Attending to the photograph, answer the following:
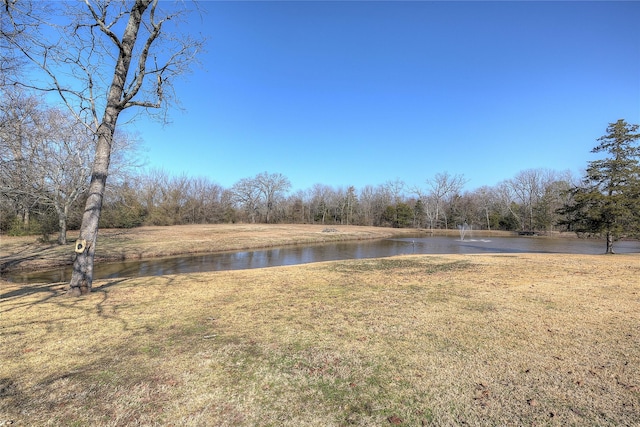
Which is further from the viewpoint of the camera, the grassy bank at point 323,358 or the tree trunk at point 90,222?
the tree trunk at point 90,222

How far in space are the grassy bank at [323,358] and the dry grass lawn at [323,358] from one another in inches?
0.6

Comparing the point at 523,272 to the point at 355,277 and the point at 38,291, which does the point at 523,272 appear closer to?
the point at 355,277

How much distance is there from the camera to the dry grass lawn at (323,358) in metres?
2.44

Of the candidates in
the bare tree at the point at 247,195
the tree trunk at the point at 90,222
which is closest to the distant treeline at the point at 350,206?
the bare tree at the point at 247,195

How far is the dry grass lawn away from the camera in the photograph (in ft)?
8.02

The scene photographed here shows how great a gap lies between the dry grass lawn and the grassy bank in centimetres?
2

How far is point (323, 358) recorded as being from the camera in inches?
132

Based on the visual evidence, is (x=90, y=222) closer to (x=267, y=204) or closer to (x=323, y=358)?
(x=323, y=358)

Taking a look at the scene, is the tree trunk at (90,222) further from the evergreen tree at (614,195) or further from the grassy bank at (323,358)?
the evergreen tree at (614,195)

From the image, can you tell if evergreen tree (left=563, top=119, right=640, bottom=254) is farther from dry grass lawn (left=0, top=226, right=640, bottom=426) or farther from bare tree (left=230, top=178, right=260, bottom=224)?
bare tree (left=230, top=178, right=260, bottom=224)

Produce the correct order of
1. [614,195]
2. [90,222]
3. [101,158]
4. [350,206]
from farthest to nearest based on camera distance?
[350,206] < [614,195] < [101,158] < [90,222]

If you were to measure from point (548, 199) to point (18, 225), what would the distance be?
2328 inches

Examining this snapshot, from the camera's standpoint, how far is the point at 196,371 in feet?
10.0

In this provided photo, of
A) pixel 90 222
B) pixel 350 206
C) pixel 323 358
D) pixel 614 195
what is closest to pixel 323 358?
pixel 323 358
